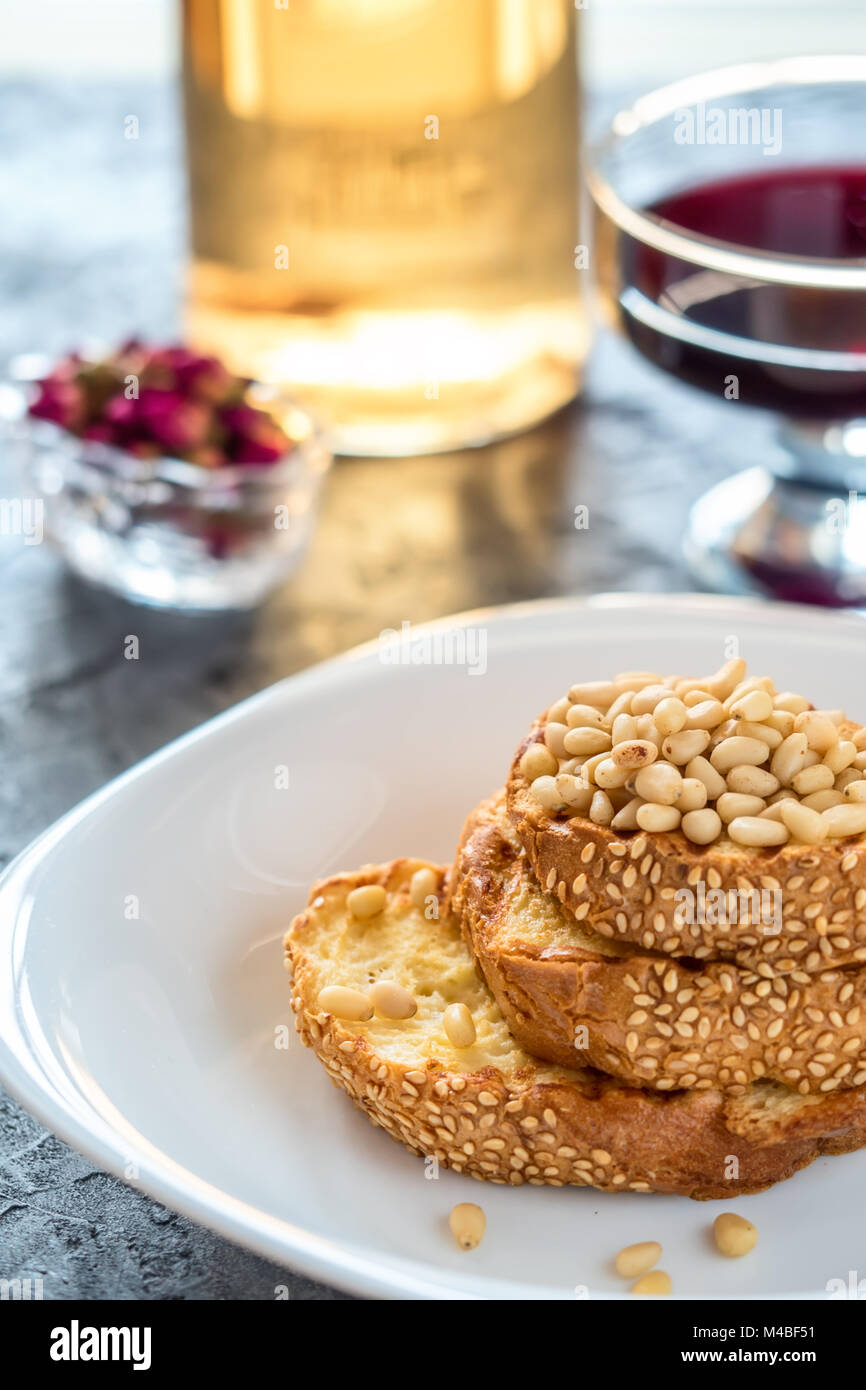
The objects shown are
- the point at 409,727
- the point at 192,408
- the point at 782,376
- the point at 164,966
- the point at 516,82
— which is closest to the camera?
the point at 164,966

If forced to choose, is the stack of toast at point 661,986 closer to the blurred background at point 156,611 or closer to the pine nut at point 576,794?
the pine nut at point 576,794

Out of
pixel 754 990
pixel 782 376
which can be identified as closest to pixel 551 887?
pixel 754 990

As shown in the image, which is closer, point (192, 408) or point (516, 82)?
point (192, 408)

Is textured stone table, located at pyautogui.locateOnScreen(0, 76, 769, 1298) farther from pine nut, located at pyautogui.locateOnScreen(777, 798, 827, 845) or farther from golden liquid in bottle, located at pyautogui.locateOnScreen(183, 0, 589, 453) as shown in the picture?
pine nut, located at pyautogui.locateOnScreen(777, 798, 827, 845)

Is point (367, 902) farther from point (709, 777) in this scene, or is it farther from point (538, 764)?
point (709, 777)

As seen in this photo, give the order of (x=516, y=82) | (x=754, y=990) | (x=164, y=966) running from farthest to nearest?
(x=516, y=82) < (x=164, y=966) < (x=754, y=990)

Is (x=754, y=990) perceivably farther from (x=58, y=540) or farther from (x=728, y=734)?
(x=58, y=540)

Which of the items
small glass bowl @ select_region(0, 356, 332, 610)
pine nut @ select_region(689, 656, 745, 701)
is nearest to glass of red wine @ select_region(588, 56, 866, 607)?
small glass bowl @ select_region(0, 356, 332, 610)

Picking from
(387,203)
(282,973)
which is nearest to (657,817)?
(282,973)
